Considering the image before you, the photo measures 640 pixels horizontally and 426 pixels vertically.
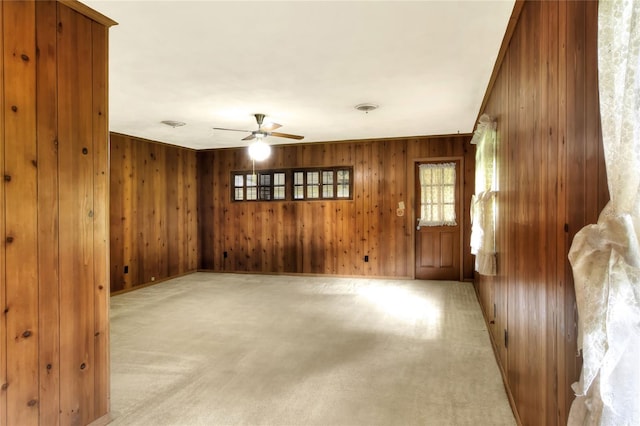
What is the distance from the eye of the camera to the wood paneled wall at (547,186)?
3.92ft

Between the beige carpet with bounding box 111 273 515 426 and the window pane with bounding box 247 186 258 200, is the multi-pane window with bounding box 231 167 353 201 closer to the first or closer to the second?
the window pane with bounding box 247 186 258 200

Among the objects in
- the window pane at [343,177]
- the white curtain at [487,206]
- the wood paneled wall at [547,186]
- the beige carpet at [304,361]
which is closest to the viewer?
the wood paneled wall at [547,186]

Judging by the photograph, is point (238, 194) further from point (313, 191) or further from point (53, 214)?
point (53, 214)

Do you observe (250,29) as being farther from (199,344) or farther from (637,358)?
(199,344)

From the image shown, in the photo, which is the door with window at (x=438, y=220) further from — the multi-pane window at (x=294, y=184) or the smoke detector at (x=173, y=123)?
the smoke detector at (x=173, y=123)

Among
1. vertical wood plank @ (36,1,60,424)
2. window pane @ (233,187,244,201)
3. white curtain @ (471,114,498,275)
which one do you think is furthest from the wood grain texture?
Answer: window pane @ (233,187,244,201)

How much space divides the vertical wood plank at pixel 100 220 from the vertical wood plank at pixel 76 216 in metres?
0.03

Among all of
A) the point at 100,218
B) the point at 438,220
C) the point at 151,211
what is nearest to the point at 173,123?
the point at 151,211

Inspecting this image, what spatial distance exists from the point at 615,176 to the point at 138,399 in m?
2.83

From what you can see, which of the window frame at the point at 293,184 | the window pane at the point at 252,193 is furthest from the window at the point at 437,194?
the window pane at the point at 252,193

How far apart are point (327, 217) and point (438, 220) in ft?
6.35

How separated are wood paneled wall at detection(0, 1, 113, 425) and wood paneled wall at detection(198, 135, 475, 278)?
473 cm

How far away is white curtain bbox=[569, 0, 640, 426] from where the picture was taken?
2.81 ft

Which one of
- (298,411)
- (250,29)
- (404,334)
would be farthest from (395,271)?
(250,29)
